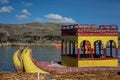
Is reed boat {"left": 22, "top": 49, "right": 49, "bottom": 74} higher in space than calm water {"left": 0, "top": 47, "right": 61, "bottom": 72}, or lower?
higher

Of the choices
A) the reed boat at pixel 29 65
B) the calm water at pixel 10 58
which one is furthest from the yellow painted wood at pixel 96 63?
the calm water at pixel 10 58

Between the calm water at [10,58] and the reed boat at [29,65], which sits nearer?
the reed boat at [29,65]

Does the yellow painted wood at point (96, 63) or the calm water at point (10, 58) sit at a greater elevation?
the yellow painted wood at point (96, 63)

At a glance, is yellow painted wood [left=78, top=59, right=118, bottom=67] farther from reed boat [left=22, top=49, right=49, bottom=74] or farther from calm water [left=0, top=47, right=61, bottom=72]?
calm water [left=0, top=47, right=61, bottom=72]

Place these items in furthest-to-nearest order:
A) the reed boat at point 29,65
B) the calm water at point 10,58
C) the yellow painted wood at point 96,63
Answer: the calm water at point 10,58
the yellow painted wood at point 96,63
the reed boat at point 29,65

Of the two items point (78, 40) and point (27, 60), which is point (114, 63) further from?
point (27, 60)

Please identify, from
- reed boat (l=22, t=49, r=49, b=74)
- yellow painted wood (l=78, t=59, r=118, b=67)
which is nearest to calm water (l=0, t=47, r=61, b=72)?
yellow painted wood (l=78, t=59, r=118, b=67)

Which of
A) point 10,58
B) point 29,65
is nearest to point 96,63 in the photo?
point 29,65

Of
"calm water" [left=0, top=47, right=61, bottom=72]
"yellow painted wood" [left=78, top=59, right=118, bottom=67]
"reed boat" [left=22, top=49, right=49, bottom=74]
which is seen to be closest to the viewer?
"reed boat" [left=22, top=49, right=49, bottom=74]

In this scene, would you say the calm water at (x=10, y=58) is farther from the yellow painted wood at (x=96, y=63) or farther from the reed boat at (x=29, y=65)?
the reed boat at (x=29, y=65)

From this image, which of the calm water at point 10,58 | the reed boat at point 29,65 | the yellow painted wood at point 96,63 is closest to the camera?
the reed boat at point 29,65

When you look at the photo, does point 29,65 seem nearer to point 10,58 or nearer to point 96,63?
point 96,63

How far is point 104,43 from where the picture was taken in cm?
3275

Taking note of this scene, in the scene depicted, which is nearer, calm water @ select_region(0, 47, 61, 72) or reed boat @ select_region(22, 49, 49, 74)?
reed boat @ select_region(22, 49, 49, 74)
